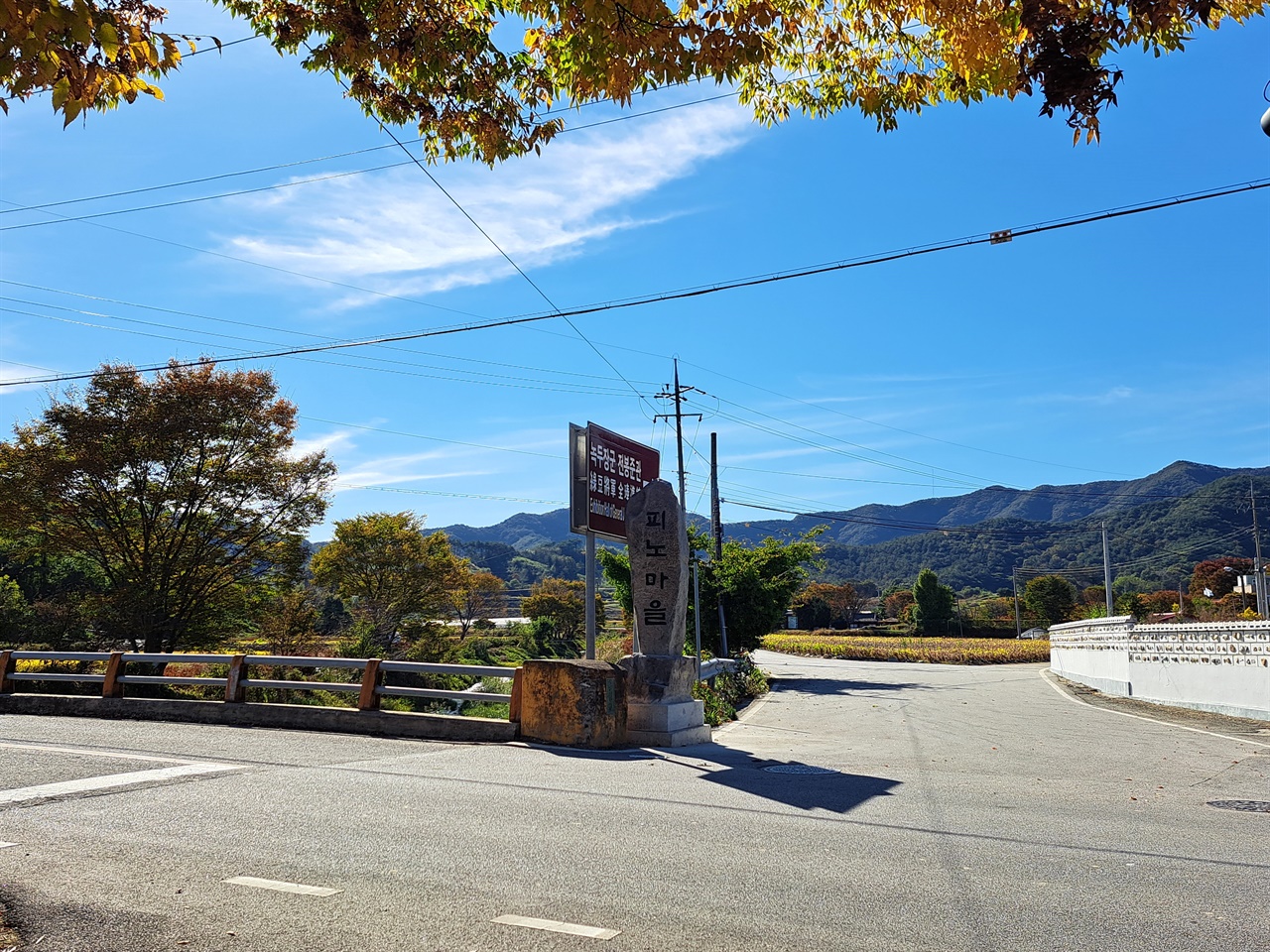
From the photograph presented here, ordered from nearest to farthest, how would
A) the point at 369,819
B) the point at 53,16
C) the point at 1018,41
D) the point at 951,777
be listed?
the point at 53,16 → the point at 1018,41 → the point at 369,819 → the point at 951,777

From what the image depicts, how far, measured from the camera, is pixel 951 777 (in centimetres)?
997

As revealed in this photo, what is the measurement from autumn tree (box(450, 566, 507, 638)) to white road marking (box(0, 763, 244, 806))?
94.1 feet

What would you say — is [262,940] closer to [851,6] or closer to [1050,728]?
[851,6]

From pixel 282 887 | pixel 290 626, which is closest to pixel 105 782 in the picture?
pixel 282 887

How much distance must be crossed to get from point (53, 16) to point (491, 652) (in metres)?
37.0

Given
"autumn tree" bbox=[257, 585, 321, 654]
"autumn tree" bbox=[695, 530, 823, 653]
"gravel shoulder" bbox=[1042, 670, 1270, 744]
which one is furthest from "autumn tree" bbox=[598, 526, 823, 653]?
"autumn tree" bbox=[257, 585, 321, 654]

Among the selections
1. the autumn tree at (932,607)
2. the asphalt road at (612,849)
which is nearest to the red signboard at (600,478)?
the asphalt road at (612,849)

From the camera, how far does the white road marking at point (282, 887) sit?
5.09 m

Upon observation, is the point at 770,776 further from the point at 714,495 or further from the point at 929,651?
the point at 929,651

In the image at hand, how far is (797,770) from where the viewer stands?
1071 cm

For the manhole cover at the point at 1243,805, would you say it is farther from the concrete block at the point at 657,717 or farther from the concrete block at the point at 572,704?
the concrete block at the point at 572,704

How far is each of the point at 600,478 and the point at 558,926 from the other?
38.9ft

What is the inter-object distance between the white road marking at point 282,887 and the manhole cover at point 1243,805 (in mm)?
7664

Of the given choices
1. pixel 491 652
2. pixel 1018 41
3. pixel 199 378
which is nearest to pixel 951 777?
pixel 1018 41
